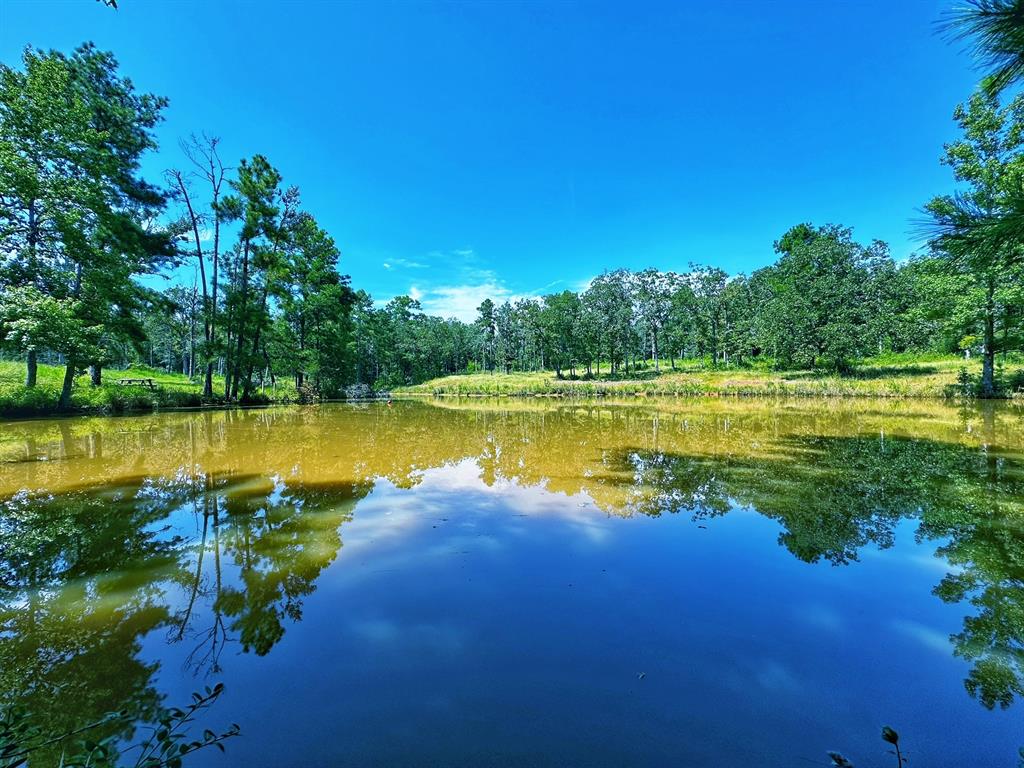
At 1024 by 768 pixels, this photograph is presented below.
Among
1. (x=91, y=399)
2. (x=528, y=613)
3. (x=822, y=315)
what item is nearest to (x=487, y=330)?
(x=822, y=315)

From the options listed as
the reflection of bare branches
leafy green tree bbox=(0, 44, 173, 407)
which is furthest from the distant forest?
the reflection of bare branches

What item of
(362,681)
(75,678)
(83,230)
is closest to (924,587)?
(362,681)

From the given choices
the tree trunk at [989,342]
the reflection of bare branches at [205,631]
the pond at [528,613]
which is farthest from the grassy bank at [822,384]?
the reflection of bare branches at [205,631]

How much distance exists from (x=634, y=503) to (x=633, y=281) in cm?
5486

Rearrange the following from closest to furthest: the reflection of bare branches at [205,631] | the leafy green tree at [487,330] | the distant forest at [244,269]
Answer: the reflection of bare branches at [205,631] < the distant forest at [244,269] < the leafy green tree at [487,330]

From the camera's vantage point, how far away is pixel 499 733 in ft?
6.45

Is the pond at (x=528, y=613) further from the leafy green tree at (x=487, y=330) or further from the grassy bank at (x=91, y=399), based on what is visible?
the leafy green tree at (x=487, y=330)

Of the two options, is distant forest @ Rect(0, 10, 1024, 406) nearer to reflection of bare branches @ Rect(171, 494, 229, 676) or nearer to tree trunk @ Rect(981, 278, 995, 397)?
tree trunk @ Rect(981, 278, 995, 397)

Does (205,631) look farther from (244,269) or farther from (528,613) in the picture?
(244,269)

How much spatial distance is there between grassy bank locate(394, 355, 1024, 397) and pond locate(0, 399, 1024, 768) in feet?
76.3

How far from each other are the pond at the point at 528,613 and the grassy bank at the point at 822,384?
23248mm

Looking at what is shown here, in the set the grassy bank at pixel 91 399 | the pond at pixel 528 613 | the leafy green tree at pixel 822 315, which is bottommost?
the pond at pixel 528 613

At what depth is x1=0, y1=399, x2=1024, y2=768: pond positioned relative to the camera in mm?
→ 2006

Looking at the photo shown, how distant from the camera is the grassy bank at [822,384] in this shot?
24812mm
